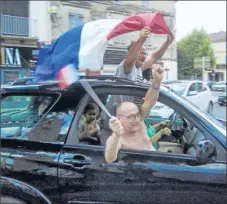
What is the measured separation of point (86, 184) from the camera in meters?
2.60

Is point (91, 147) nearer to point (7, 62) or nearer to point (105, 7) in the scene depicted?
point (7, 62)

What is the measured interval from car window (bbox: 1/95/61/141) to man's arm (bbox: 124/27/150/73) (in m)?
0.63

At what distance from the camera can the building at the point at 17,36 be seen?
1972 cm

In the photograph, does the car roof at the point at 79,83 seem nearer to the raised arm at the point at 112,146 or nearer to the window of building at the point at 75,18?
the raised arm at the point at 112,146

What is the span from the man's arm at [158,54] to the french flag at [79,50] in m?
0.49

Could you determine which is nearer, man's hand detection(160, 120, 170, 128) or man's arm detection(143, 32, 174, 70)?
man's arm detection(143, 32, 174, 70)

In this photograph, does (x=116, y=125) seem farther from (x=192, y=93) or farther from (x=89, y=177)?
(x=192, y=93)

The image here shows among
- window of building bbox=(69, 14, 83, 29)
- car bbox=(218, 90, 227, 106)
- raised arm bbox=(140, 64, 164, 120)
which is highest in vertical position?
window of building bbox=(69, 14, 83, 29)

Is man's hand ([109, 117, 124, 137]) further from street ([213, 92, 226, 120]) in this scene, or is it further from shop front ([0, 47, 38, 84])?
shop front ([0, 47, 38, 84])

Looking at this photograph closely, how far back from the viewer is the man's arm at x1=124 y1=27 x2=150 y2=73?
2651mm

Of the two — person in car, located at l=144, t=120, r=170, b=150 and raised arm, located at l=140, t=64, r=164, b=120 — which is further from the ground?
raised arm, located at l=140, t=64, r=164, b=120

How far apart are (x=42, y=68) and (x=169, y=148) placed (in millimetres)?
1088

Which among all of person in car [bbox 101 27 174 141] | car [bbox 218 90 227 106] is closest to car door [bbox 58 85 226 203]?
person in car [bbox 101 27 174 141]

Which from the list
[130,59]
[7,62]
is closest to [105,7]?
[7,62]
